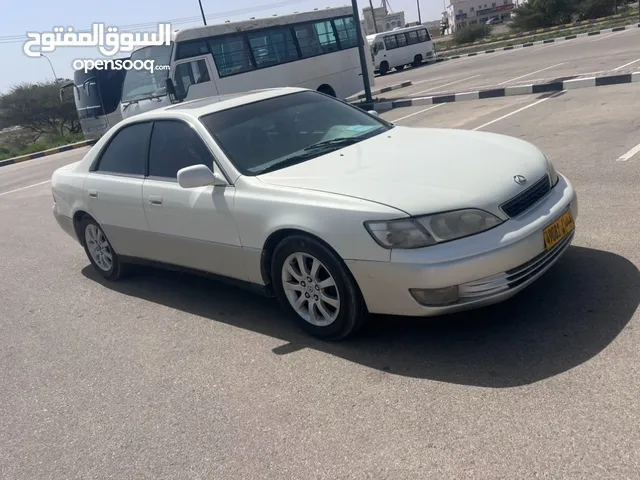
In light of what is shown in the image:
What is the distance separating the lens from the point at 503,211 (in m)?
3.62

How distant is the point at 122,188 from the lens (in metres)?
5.32

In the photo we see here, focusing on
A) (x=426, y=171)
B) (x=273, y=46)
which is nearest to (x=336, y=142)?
(x=426, y=171)

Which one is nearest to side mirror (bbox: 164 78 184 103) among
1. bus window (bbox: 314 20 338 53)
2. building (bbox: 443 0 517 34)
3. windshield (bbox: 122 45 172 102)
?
windshield (bbox: 122 45 172 102)

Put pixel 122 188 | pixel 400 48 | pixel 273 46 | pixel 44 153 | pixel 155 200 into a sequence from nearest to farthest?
pixel 155 200 → pixel 122 188 → pixel 273 46 → pixel 44 153 → pixel 400 48

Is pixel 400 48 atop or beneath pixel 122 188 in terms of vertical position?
beneath

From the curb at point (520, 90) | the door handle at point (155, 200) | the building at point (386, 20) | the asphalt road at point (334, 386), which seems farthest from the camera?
the building at point (386, 20)

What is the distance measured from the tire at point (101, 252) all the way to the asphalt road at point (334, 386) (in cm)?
34

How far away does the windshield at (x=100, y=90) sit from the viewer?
18.3 metres

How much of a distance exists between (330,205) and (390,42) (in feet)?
103

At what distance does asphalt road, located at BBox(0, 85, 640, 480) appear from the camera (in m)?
2.86

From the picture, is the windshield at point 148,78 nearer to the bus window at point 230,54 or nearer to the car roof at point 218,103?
the bus window at point 230,54

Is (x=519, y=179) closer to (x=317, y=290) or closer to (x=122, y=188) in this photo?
(x=317, y=290)

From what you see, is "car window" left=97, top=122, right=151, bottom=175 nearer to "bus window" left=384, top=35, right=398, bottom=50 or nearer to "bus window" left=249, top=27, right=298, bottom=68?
"bus window" left=249, top=27, right=298, bottom=68

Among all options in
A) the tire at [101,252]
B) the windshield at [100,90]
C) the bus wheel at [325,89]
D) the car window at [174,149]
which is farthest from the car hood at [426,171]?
the windshield at [100,90]
